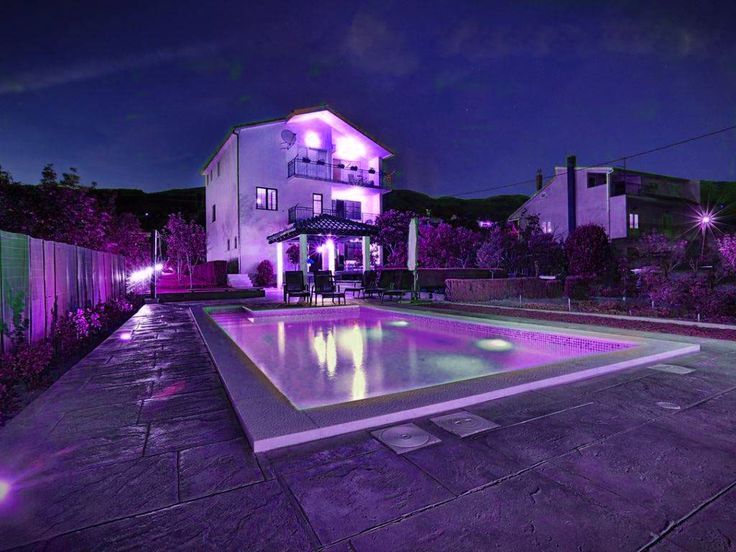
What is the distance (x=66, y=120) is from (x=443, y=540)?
104 feet

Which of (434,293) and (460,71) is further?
(460,71)

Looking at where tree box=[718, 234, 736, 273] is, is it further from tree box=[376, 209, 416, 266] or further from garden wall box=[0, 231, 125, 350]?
tree box=[376, 209, 416, 266]

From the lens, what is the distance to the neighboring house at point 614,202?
2547cm

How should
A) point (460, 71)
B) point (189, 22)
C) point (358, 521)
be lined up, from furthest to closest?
point (460, 71) → point (189, 22) → point (358, 521)

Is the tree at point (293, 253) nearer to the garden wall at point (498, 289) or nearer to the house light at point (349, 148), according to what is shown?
the house light at point (349, 148)

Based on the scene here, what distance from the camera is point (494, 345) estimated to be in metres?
7.32

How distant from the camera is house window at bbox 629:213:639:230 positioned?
83.9 feet

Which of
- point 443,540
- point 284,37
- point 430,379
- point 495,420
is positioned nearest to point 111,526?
point 443,540

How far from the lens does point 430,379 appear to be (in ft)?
18.1

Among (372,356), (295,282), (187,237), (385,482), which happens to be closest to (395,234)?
(295,282)

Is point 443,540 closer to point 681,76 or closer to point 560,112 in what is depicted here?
point 681,76

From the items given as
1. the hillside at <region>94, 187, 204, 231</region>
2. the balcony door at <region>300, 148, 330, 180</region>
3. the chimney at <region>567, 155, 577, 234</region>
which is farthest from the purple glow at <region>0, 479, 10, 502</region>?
the hillside at <region>94, 187, 204, 231</region>

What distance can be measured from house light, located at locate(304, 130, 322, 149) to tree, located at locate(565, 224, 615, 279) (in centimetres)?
1637

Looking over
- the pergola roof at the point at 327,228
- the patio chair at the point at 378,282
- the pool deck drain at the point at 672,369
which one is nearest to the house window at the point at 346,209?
the pergola roof at the point at 327,228
